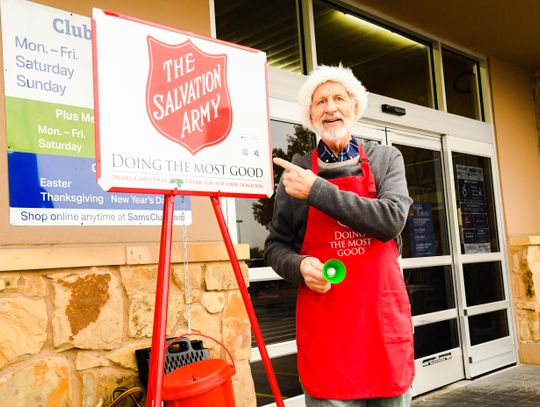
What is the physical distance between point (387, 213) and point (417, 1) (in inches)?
130

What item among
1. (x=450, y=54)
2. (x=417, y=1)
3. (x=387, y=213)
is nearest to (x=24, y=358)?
(x=387, y=213)

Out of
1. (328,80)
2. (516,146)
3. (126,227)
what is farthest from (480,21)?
(126,227)

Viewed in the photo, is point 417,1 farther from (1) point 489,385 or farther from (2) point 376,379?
(2) point 376,379

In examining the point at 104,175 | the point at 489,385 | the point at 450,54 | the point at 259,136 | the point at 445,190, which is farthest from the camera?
the point at 450,54

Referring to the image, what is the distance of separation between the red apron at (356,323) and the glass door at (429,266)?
2.85 meters

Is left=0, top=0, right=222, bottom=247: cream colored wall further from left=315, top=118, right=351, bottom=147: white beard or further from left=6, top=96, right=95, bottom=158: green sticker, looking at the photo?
left=315, top=118, right=351, bottom=147: white beard

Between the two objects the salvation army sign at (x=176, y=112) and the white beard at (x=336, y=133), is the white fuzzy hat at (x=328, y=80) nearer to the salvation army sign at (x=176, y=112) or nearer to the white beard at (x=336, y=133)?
the white beard at (x=336, y=133)

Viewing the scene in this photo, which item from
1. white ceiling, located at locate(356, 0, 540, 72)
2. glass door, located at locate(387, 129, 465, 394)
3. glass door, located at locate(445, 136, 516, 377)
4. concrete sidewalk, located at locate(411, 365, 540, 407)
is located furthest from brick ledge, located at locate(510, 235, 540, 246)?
white ceiling, located at locate(356, 0, 540, 72)

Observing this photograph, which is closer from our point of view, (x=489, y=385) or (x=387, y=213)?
(x=387, y=213)

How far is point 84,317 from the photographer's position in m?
2.54

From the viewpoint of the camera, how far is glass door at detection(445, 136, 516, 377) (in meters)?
5.11

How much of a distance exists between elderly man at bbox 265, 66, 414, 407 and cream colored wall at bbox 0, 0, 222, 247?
1.10m

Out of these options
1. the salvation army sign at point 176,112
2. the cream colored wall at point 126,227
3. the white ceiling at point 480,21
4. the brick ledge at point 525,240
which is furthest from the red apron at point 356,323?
the brick ledge at point 525,240

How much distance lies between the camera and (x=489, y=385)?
475 cm
